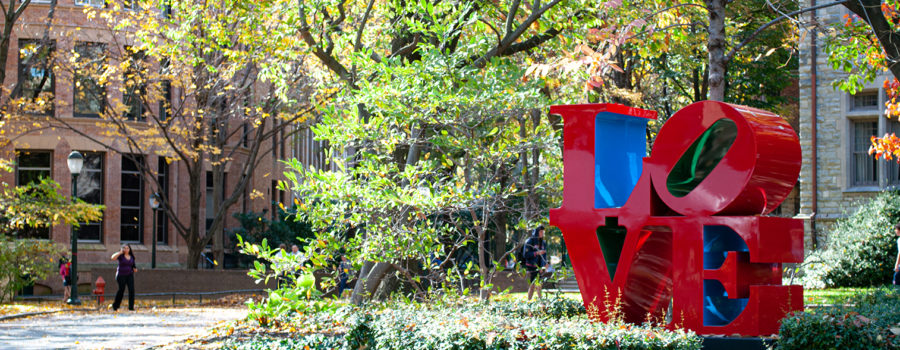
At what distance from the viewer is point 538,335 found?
26.7 feet

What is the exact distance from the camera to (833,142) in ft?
78.2

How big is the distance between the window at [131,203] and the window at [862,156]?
2182 cm

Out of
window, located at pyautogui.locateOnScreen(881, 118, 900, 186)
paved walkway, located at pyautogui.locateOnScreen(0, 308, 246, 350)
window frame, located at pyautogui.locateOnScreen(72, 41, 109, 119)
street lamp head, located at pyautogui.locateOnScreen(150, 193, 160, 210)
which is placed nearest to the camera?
paved walkway, located at pyautogui.locateOnScreen(0, 308, 246, 350)


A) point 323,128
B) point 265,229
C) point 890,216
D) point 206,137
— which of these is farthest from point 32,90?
point 890,216

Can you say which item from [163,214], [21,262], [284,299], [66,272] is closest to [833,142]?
[284,299]

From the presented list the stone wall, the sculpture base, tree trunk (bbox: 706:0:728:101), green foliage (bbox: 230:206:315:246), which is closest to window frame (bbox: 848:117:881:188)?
the stone wall

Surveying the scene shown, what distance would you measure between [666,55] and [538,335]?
748 inches

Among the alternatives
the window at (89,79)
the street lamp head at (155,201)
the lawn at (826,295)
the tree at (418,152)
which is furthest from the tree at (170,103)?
the tree at (418,152)

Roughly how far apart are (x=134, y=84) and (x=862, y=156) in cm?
1978

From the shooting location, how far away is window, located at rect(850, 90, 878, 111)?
23.8 metres

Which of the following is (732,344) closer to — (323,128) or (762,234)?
(762,234)

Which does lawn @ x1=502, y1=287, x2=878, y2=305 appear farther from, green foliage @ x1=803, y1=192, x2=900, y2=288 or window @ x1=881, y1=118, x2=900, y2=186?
window @ x1=881, y1=118, x2=900, y2=186

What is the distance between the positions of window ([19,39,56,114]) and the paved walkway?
8.26 m

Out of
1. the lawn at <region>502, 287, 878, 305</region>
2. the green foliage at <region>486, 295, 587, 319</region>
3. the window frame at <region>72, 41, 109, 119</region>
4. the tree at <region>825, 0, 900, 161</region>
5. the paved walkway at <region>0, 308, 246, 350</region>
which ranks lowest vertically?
the paved walkway at <region>0, 308, 246, 350</region>
